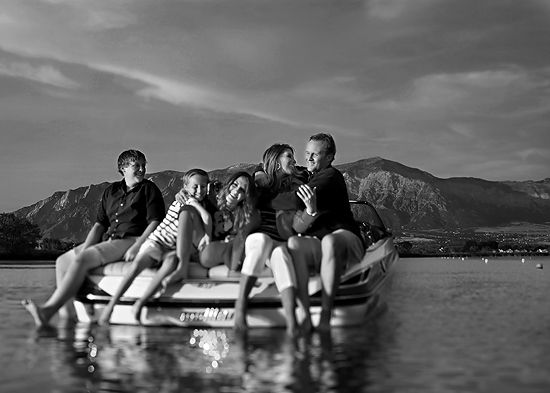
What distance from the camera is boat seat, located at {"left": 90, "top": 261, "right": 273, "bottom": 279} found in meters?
11.6

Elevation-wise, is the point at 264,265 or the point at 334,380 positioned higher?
the point at 264,265

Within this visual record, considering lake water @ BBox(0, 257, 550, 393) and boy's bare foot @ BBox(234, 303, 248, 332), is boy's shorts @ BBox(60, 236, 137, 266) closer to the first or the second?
lake water @ BBox(0, 257, 550, 393)

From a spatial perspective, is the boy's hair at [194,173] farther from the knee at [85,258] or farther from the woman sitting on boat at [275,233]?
the knee at [85,258]

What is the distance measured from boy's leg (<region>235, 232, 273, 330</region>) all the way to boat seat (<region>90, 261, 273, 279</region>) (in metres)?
0.28

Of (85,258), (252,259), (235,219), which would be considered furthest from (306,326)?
(85,258)

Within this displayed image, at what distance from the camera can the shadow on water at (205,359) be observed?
7.26m

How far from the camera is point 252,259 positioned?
1100cm

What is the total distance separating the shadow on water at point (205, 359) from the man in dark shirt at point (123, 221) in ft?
3.42

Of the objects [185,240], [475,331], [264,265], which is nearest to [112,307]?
[185,240]

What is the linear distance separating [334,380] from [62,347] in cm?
388

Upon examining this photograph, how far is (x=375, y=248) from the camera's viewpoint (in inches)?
494

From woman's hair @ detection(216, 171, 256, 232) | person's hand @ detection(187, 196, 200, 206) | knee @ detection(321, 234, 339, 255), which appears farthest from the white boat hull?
person's hand @ detection(187, 196, 200, 206)

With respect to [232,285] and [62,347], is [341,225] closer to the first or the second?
[232,285]

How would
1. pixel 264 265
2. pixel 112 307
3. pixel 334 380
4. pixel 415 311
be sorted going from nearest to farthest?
pixel 334 380 < pixel 264 265 < pixel 112 307 < pixel 415 311
